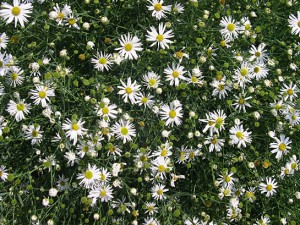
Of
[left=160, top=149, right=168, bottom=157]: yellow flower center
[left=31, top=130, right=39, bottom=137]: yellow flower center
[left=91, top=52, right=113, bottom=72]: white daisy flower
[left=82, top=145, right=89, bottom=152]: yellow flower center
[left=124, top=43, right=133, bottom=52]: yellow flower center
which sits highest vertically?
[left=124, top=43, right=133, bottom=52]: yellow flower center

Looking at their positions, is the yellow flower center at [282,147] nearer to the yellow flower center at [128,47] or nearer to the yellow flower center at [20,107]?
the yellow flower center at [128,47]

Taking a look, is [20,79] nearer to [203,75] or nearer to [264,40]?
[203,75]

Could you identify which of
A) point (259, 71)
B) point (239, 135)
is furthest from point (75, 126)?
point (259, 71)

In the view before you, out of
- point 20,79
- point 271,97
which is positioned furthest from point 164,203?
point 20,79

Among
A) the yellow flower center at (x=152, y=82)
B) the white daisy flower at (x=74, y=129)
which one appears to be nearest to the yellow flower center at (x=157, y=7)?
the yellow flower center at (x=152, y=82)

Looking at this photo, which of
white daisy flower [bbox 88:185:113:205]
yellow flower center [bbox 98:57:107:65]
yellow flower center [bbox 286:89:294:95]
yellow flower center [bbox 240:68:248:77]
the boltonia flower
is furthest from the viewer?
yellow flower center [bbox 286:89:294:95]

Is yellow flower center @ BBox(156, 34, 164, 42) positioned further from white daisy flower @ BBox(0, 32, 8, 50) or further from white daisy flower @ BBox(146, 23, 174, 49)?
white daisy flower @ BBox(0, 32, 8, 50)

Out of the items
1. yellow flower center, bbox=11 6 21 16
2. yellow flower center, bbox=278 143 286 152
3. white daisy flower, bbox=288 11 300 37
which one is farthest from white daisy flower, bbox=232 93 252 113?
yellow flower center, bbox=11 6 21 16
